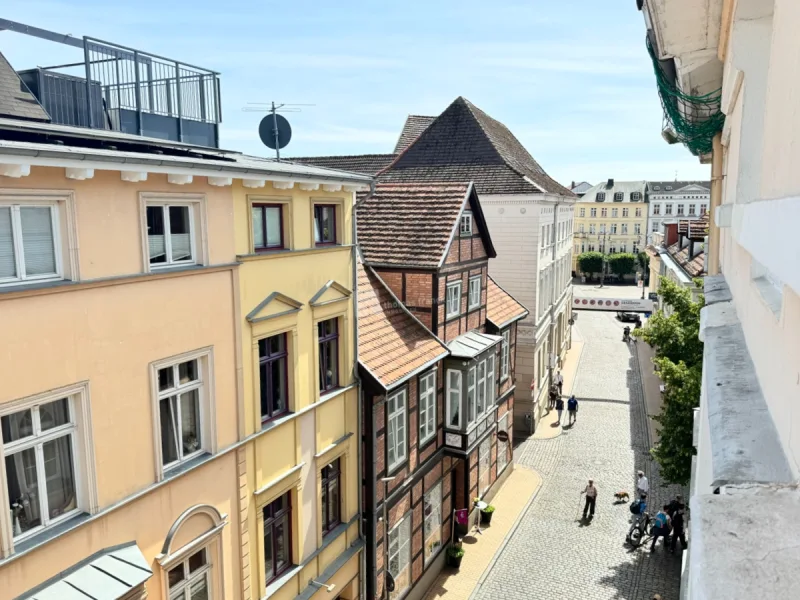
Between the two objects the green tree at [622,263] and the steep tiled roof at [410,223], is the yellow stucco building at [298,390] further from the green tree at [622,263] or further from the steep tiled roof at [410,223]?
the green tree at [622,263]

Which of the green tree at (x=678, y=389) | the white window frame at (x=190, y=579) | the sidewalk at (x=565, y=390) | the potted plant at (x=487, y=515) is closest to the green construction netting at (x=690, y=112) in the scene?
the green tree at (x=678, y=389)

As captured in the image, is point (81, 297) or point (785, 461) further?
point (81, 297)

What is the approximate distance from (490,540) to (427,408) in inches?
215

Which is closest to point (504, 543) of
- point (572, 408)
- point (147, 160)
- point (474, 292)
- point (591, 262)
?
point (474, 292)

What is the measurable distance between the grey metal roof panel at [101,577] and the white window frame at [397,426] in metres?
5.97

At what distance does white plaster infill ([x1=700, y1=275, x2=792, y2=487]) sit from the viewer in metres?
1.80

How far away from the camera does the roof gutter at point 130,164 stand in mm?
5342

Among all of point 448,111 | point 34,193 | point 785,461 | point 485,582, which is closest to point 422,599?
point 485,582

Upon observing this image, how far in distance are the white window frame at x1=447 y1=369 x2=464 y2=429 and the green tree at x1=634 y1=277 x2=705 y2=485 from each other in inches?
183

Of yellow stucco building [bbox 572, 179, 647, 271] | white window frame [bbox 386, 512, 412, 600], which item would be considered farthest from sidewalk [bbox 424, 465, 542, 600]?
yellow stucco building [bbox 572, 179, 647, 271]

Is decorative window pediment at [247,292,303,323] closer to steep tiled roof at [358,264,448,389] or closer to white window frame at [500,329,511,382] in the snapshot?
steep tiled roof at [358,264,448,389]

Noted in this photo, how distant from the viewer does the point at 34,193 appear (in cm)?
579

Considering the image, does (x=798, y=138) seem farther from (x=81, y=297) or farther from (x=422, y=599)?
(x=422, y=599)

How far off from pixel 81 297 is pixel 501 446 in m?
16.1
